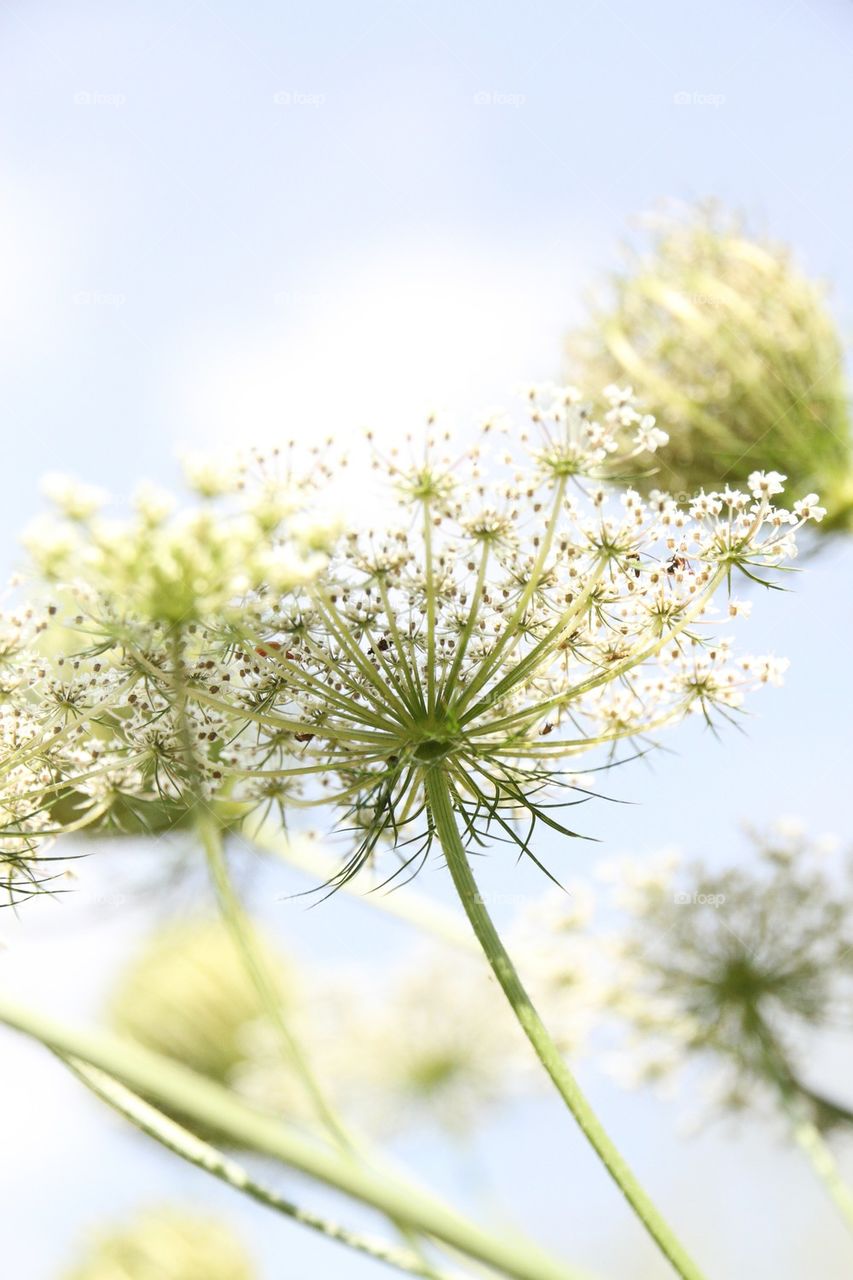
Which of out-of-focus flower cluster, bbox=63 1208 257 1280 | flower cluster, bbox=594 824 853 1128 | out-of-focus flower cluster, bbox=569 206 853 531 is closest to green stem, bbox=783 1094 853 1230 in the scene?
flower cluster, bbox=594 824 853 1128

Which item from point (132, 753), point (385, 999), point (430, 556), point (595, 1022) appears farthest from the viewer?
point (385, 999)

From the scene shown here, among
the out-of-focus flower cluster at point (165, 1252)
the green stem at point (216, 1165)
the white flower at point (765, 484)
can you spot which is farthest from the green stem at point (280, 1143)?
the out-of-focus flower cluster at point (165, 1252)

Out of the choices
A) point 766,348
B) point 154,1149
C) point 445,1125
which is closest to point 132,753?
point 766,348

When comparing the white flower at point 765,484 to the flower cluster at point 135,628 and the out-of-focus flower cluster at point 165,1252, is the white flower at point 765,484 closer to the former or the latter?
the flower cluster at point 135,628

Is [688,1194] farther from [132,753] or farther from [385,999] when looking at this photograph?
Answer: [132,753]

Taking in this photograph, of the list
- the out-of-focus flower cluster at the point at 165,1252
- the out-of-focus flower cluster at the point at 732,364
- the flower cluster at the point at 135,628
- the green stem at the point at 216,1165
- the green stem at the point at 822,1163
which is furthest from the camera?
the out-of-focus flower cluster at the point at 165,1252

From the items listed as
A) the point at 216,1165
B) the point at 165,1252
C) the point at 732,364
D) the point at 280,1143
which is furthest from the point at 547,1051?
the point at 165,1252
